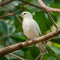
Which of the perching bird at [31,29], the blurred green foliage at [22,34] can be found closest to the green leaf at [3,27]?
the blurred green foliage at [22,34]

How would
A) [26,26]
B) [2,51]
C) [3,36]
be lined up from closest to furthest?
[2,51], [26,26], [3,36]

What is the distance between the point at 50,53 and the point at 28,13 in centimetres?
47

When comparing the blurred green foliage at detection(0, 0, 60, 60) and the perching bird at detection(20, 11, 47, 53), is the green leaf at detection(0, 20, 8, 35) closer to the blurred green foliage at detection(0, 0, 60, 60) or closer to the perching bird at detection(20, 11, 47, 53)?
the blurred green foliage at detection(0, 0, 60, 60)

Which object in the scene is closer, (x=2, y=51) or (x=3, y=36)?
(x=2, y=51)

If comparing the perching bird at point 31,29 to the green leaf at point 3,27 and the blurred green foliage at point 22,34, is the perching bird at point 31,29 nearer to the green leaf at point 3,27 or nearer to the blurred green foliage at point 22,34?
the blurred green foliage at point 22,34

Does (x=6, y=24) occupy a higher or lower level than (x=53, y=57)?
higher

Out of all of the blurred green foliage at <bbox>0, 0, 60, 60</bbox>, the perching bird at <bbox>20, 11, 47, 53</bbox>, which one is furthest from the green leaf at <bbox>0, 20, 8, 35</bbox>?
the perching bird at <bbox>20, 11, 47, 53</bbox>

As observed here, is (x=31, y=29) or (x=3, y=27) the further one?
(x=3, y=27)

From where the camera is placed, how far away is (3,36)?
8.18 feet

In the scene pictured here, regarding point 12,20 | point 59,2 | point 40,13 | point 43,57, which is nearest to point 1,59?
point 43,57

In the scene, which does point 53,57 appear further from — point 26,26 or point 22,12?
point 22,12

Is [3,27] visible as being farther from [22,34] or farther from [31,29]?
[31,29]

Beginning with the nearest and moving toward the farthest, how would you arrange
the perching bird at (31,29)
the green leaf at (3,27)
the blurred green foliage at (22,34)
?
1. the blurred green foliage at (22,34)
2. the perching bird at (31,29)
3. the green leaf at (3,27)

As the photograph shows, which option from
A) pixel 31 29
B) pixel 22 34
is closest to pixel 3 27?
Answer: pixel 22 34
